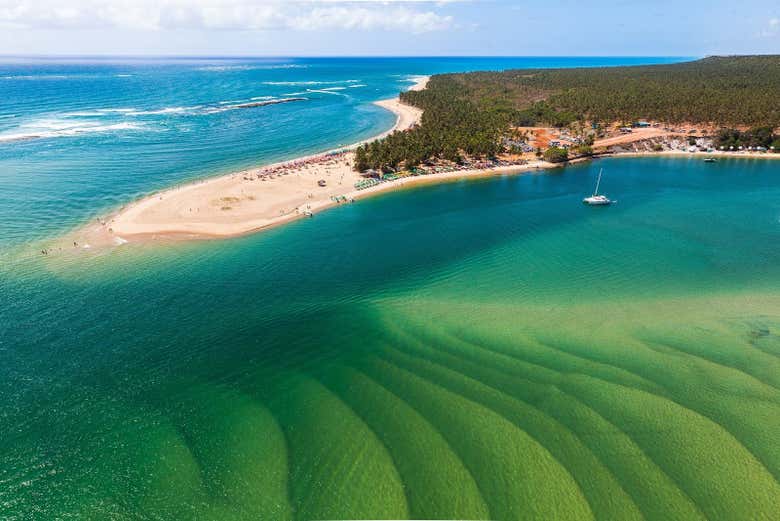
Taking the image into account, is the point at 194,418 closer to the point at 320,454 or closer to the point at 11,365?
the point at 320,454

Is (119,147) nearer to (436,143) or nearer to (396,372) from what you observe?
(436,143)

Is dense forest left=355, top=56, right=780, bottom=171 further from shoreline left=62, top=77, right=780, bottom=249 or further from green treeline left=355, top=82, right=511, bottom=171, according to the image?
shoreline left=62, top=77, right=780, bottom=249

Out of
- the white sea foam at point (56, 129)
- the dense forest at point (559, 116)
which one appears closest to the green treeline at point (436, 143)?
the dense forest at point (559, 116)

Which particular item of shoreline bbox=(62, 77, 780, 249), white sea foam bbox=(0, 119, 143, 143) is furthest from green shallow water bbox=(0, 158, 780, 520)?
white sea foam bbox=(0, 119, 143, 143)

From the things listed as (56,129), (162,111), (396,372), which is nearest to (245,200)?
(396,372)

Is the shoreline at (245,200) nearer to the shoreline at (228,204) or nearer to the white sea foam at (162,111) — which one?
the shoreline at (228,204)
